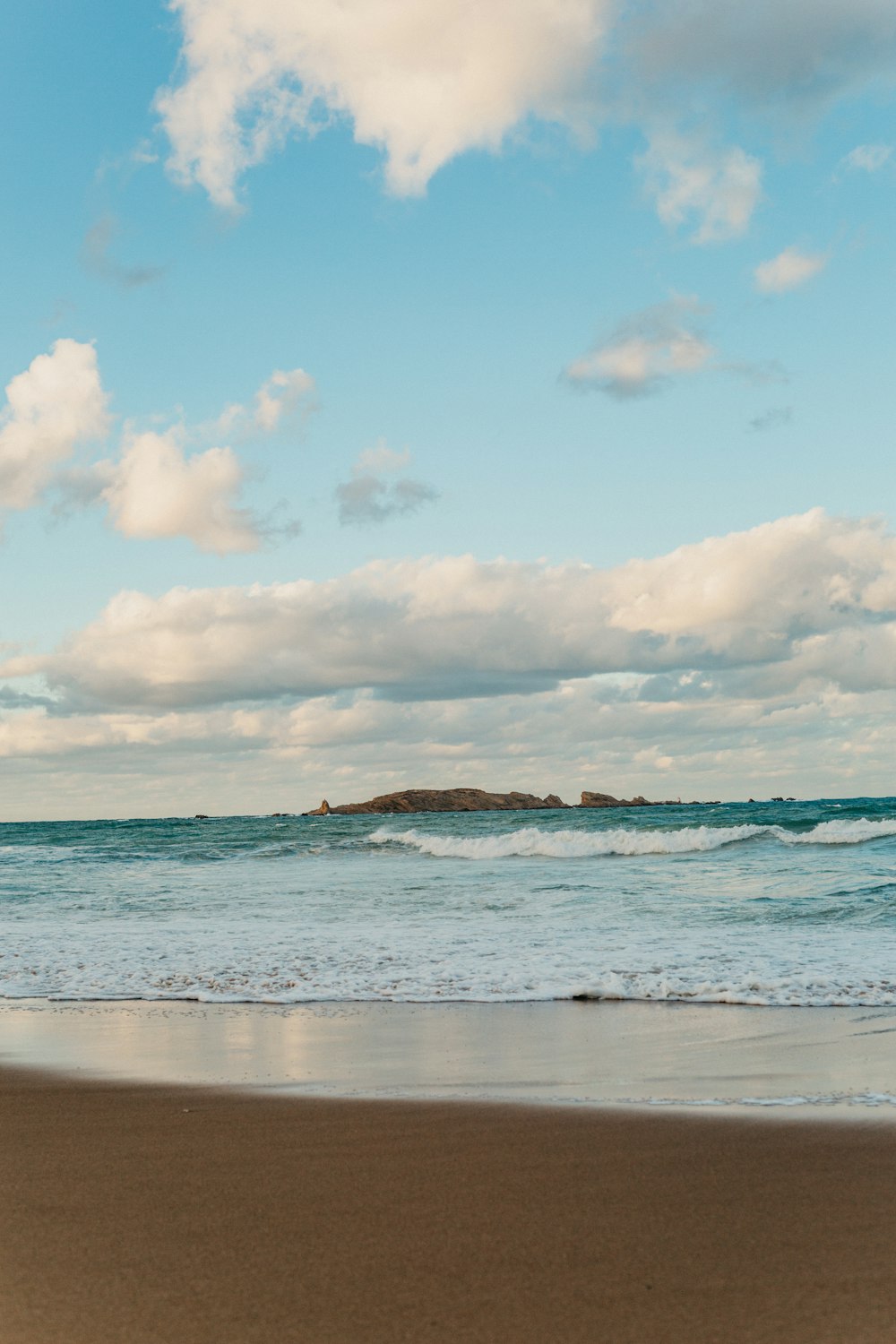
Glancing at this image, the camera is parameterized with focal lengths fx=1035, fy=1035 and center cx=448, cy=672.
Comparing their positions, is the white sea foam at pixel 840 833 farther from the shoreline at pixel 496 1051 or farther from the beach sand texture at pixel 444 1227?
the beach sand texture at pixel 444 1227

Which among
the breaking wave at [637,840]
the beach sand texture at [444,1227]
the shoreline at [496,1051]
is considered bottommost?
the breaking wave at [637,840]

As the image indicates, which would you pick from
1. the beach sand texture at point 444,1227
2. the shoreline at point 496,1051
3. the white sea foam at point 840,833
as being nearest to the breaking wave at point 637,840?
the white sea foam at point 840,833

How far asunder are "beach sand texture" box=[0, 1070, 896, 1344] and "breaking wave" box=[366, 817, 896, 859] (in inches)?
960

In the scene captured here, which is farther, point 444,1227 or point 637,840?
point 637,840

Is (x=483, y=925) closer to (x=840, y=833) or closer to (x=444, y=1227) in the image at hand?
(x=444, y=1227)

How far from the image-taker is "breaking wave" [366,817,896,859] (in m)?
29.7

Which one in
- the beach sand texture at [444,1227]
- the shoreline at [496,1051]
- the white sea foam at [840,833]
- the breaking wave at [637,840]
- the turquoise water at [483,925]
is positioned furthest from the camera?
the breaking wave at [637,840]

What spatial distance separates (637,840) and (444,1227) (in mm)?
28968

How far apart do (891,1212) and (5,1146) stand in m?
4.08

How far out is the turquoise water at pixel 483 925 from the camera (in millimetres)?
10477

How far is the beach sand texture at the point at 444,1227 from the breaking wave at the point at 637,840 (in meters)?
24.4

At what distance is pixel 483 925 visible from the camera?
15273 mm

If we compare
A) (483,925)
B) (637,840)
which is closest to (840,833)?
(637,840)

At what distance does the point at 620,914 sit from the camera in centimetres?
1580
